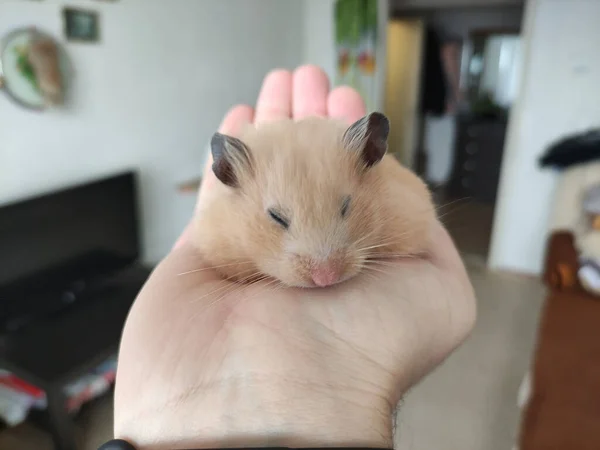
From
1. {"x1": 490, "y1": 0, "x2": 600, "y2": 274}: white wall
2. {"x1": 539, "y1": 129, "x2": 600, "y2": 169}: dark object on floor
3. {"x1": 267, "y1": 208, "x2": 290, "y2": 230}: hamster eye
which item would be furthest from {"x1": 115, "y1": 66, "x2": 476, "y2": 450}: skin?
{"x1": 490, "y1": 0, "x2": 600, "y2": 274}: white wall

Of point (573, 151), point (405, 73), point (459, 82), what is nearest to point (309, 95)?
point (573, 151)


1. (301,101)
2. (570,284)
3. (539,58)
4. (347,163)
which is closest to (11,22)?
(301,101)

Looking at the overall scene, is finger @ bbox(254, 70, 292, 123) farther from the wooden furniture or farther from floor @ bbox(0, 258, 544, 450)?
the wooden furniture

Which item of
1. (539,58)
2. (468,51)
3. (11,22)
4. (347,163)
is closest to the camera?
(347,163)

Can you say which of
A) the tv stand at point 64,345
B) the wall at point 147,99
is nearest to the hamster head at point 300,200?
the tv stand at point 64,345

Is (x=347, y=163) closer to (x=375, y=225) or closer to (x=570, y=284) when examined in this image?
(x=375, y=225)

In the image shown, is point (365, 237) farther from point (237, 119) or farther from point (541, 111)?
point (541, 111)

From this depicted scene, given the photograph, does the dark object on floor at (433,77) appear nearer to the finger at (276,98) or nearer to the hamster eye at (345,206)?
the finger at (276,98)
